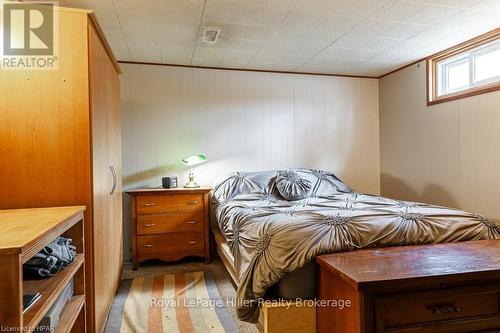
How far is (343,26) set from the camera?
101 inches

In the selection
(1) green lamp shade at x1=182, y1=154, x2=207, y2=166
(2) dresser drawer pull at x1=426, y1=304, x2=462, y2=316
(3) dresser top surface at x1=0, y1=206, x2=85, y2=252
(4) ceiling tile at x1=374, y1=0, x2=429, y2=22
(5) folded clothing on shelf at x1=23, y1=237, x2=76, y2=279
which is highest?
(4) ceiling tile at x1=374, y1=0, x2=429, y2=22

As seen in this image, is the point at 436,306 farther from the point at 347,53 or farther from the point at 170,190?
the point at 347,53

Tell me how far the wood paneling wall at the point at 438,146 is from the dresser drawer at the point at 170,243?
2533 mm

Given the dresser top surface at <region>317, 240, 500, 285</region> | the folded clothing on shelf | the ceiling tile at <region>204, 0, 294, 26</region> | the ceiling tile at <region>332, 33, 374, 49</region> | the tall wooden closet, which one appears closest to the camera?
the folded clothing on shelf

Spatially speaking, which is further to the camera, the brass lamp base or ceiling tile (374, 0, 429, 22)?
the brass lamp base

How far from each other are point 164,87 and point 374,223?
8.72 feet

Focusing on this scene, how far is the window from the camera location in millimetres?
2770

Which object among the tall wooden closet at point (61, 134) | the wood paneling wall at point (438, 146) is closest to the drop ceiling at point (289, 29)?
the wood paneling wall at point (438, 146)

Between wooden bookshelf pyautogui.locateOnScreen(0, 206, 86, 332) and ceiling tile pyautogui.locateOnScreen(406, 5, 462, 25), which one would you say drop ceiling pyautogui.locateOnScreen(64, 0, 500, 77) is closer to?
ceiling tile pyautogui.locateOnScreen(406, 5, 462, 25)

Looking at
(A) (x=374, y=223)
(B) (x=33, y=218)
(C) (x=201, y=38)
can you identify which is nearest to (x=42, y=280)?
(B) (x=33, y=218)

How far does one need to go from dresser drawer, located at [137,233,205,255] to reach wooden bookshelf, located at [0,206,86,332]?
4.78 ft

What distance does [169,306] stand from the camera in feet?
7.25

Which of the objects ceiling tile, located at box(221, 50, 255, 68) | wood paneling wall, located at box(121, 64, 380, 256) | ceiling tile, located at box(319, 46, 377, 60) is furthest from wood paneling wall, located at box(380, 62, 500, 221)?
ceiling tile, located at box(221, 50, 255, 68)

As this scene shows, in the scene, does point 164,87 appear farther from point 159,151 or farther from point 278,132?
point 278,132
